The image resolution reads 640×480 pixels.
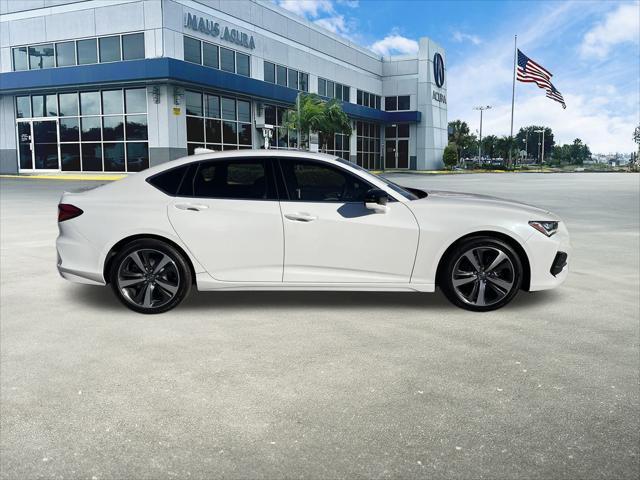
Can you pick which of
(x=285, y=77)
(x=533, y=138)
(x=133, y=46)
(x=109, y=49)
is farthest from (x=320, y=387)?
(x=533, y=138)

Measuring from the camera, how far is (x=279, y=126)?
44.2 metres

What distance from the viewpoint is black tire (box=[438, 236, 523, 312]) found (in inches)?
227

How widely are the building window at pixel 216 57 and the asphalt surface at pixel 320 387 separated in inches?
1209

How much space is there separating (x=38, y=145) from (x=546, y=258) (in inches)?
1494

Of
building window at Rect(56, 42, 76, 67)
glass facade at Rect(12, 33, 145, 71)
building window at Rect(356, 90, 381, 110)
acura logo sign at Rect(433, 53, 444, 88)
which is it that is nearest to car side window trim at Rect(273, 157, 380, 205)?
glass facade at Rect(12, 33, 145, 71)

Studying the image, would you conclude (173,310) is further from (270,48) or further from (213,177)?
(270,48)

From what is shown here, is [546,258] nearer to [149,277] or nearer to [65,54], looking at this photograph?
[149,277]

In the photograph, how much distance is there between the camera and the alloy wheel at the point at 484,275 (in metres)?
5.79

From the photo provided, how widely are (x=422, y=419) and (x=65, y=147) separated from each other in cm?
3750

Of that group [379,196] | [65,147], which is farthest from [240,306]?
[65,147]

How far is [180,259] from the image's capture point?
5.79 meters

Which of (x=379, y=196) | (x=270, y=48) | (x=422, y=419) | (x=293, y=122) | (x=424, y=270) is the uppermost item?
(x=270, y=48)

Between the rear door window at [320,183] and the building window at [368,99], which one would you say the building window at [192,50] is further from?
the rear door window at [320,183]

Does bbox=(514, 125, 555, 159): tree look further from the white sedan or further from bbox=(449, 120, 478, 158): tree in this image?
the white sedan
